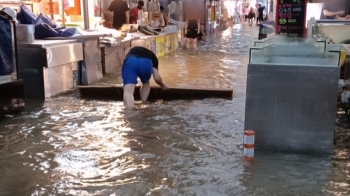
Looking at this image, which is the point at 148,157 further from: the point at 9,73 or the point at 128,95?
the point at 9,73

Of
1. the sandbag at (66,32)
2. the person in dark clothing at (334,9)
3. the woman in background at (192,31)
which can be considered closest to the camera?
the sandbag at (66,32)

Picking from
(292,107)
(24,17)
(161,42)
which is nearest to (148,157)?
(292,107)

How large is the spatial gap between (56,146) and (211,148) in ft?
6.41

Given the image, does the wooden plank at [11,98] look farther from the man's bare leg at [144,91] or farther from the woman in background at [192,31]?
the woman in background at [192,31]

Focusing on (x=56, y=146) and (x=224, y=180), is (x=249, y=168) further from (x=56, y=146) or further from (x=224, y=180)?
(x=56, y=146)

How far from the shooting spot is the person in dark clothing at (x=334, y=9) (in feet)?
36.2

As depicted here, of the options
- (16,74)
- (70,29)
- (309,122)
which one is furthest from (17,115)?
(309,122)

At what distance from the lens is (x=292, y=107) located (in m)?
4.88

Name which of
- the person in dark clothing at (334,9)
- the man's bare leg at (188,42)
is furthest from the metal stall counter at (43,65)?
the man's bare leg at (188,42)

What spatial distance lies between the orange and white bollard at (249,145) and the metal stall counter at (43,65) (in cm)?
465

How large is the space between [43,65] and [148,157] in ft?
12.9

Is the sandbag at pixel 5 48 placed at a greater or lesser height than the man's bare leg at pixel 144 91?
greater

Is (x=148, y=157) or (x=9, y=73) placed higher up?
(x=9, y=73)

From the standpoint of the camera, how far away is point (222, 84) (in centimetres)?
970
